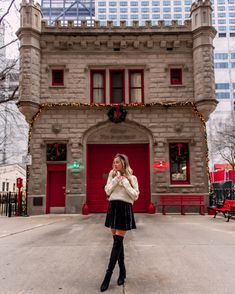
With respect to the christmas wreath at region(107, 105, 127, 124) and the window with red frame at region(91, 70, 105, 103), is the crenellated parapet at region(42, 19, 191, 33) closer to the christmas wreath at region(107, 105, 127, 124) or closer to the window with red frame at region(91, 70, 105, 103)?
the window with red frame at region(91, 70, 105, 103)

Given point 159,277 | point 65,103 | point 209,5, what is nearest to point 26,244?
point 159,277

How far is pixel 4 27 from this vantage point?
17.1 meters

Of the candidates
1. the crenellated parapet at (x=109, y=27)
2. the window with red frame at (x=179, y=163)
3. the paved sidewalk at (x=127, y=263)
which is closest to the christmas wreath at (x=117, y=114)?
the window with red frame at (x=179, y=163)

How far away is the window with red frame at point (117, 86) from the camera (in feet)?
71.2

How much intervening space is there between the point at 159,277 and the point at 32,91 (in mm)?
16546

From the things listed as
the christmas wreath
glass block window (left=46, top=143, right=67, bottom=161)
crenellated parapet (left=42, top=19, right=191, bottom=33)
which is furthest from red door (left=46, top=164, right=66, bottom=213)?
crenellated parapet (left=42, top=19, right=191, bottom=33)

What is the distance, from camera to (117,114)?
68.2ft

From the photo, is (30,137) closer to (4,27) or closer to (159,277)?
(4,27)

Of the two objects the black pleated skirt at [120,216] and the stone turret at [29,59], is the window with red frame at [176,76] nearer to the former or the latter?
the stone turret at [29,59]

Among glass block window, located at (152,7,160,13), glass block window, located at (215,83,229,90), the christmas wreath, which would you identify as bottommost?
the christmas wreath

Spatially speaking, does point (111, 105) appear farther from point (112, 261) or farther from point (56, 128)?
point (112, 261)

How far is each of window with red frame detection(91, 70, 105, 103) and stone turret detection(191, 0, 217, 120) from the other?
5.46 meters

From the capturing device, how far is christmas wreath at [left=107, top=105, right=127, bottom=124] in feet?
Answer: 68.1

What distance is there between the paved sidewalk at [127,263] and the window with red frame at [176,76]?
41.3ft
